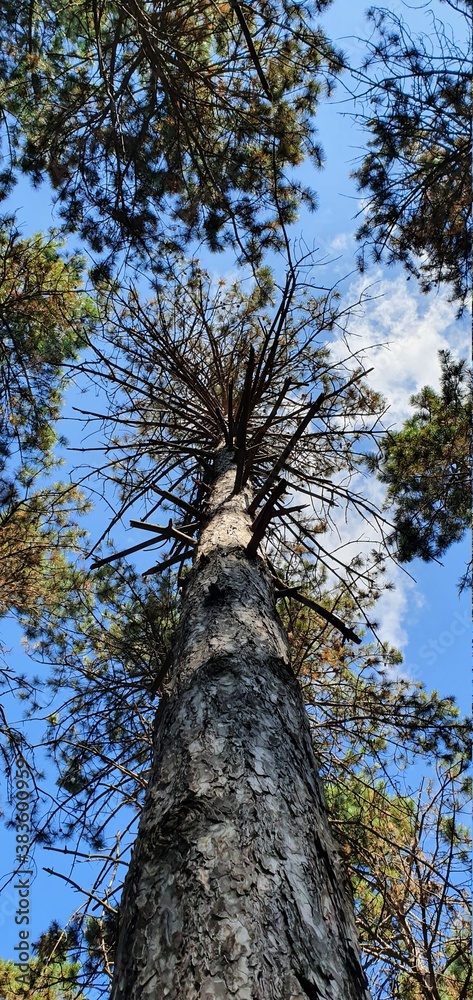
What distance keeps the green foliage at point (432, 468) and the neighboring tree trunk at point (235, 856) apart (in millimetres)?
4379

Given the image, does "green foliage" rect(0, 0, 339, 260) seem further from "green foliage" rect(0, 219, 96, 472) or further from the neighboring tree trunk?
the neighboring tree trunk

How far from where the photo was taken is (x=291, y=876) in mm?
1167

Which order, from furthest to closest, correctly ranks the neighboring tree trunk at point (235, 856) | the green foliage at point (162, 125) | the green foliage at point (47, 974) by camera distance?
1. the green foliage at point (162, 125)
2. the green foliage at point (47, 974)
3. the neighboring tree trunk at point (235, 856)

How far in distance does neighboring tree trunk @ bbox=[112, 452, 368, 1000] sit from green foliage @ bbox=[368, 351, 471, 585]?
4.38m

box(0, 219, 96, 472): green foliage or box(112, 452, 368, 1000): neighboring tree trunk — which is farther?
box(0, 219, 96, 472): green foliage

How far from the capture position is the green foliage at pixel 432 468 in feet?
19.4

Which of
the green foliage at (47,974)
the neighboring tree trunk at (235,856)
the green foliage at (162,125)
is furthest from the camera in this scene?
the green foliage at (162,125)

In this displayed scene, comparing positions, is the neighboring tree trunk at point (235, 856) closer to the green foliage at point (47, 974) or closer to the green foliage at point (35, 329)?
the green foliage at point (47, 974)

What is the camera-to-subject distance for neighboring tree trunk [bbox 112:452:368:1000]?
3.23 ft

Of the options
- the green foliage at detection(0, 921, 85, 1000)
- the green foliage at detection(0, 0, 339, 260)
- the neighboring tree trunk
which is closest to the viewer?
the neighboring tree trunk

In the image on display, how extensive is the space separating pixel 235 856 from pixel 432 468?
18.2 ft

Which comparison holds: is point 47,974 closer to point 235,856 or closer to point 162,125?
point 235,856

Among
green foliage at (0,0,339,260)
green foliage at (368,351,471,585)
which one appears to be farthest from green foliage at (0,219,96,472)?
green foliage at (368,351,471,585)

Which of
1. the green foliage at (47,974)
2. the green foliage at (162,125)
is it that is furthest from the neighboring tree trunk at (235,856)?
the green foliage at (162,125)
